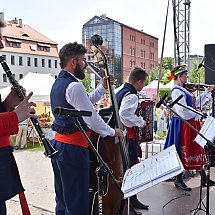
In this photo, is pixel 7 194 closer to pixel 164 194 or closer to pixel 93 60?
pixel 93 60

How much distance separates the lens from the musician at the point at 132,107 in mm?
3566

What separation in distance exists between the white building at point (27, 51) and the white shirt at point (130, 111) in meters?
38.7

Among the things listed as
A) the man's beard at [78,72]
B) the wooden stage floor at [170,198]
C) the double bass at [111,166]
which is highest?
the man's beard at [78,72]

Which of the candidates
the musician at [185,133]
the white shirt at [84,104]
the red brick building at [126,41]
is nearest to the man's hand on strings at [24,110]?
the white shirt at [84,104]

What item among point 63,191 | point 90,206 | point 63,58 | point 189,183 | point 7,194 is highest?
point 63,58

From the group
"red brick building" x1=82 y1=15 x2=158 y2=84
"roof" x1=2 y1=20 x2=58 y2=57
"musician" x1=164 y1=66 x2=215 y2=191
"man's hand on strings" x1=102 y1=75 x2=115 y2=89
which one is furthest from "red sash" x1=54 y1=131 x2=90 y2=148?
"red brick building" x1=82 y1=15 x2=158 y2=84

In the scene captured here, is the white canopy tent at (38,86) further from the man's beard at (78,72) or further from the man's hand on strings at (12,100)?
the man's hand on strings at (12,100)

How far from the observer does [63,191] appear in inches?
107

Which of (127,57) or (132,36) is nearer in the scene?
(127,57)

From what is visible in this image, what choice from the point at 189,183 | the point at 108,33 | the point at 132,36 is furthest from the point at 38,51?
the point at 189,183

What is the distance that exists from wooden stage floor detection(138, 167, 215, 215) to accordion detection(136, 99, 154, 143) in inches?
30.4

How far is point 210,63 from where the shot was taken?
5.71 m

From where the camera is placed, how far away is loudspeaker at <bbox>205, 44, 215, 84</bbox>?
5.62m

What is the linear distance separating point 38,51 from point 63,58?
43654mm
